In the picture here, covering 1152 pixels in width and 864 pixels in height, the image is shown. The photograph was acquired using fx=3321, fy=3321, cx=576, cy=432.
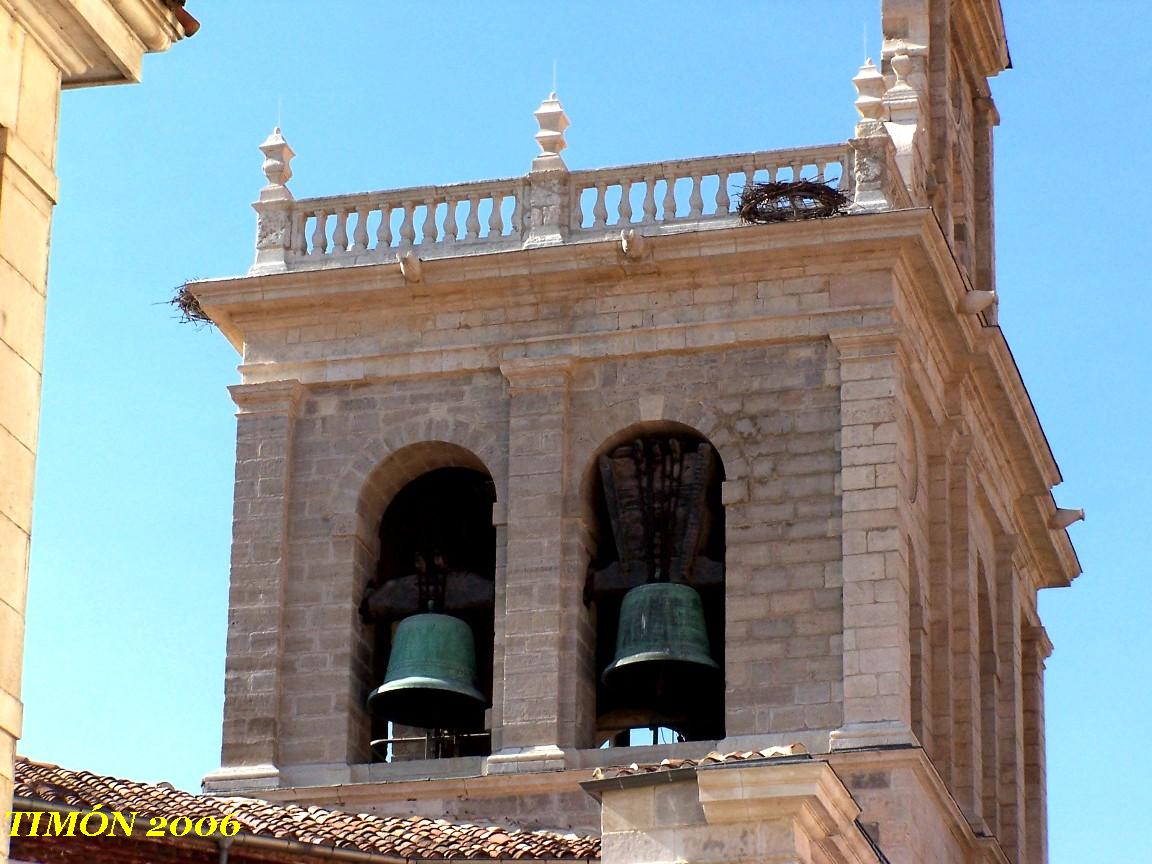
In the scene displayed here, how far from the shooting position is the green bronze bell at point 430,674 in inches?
971

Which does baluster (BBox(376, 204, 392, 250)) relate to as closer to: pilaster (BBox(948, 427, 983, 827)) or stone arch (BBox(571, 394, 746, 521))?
stone arch (BBox(571, 394, 746, 521))

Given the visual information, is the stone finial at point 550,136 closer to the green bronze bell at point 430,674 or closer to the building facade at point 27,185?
the green bronze bell at point 430,674

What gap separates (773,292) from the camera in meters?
25.2

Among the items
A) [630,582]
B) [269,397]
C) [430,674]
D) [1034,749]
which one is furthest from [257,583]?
[1034,749]

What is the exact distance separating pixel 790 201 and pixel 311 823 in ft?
23.3

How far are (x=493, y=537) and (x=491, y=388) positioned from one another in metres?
1.18

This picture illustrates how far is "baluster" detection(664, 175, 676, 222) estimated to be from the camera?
25859mm

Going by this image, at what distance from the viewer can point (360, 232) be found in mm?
26703

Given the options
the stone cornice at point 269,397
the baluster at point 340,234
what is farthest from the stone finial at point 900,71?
the stone cornice at point 269,397

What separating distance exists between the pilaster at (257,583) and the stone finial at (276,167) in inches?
73.4

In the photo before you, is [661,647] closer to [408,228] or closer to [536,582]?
[536,582]

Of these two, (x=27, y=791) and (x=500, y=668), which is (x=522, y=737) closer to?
(x=500, y=668)

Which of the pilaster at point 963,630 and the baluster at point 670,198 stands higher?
the baluster at point 670,198

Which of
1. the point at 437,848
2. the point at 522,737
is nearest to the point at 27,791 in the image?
the point at 437,848
